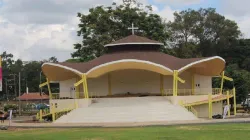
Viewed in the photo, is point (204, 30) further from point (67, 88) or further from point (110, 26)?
point (67, 88)

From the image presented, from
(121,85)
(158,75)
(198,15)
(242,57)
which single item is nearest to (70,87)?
(121,85)

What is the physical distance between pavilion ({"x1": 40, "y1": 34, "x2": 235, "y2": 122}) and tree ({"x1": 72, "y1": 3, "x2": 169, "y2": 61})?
10478mm

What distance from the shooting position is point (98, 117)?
4172 cm

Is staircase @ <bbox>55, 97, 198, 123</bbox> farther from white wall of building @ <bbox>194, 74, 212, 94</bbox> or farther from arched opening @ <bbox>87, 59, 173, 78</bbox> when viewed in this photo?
white wall of building @ <bbox>194, 74, 212, 94</bbox>

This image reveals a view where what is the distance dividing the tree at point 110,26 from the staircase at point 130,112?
64.8ft

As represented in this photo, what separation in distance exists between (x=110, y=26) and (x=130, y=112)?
2393cm

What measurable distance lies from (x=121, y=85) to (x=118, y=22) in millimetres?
14583

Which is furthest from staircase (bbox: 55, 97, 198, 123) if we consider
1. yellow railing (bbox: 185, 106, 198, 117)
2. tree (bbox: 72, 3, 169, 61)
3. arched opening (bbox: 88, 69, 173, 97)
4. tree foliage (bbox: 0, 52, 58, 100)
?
tree foliage (bbox: 0, 52, 58, 100)

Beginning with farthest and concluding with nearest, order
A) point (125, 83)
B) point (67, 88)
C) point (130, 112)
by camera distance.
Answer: point (67, 88)
point (125, 83)
point (130, 112)

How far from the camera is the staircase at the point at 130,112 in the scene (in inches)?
1614

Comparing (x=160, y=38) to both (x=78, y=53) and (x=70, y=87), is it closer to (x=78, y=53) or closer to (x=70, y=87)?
(x=78, y=53)

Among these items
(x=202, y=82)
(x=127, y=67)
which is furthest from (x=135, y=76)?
(x=202, y=82)

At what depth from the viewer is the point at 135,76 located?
52094 mm

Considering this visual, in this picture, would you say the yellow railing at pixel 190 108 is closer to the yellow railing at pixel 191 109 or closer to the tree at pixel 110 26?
the yellow railing at pixel 191 109
